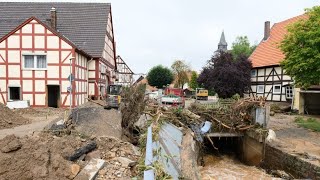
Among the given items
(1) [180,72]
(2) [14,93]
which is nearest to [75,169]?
(2) [14,93]

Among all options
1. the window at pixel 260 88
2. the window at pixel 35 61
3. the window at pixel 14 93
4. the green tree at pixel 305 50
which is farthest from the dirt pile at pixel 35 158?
the window at pixel 260 88

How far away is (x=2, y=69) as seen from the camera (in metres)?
22.9

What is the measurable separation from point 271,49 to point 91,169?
29.3 metres

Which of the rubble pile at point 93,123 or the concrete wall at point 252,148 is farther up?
the rubble pile at point 93,123

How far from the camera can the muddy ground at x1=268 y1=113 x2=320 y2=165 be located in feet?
35.1

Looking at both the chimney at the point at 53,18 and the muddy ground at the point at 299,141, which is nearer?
the muddy ground at the point at 299,141

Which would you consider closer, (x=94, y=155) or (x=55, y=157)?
(x=55, y=157)

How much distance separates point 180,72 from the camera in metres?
71.7

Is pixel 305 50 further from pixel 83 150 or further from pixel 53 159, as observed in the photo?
pixel 53 159

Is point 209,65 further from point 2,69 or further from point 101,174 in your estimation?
point 101,174

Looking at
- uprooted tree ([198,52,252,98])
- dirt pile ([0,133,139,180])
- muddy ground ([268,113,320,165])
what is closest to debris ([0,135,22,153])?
dirt pile ([0,133,139,180])

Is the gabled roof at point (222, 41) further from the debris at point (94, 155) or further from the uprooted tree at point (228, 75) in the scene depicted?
the debris at point (94, 155)

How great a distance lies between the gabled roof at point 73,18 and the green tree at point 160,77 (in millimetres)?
35986

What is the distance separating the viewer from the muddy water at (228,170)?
1166cm
